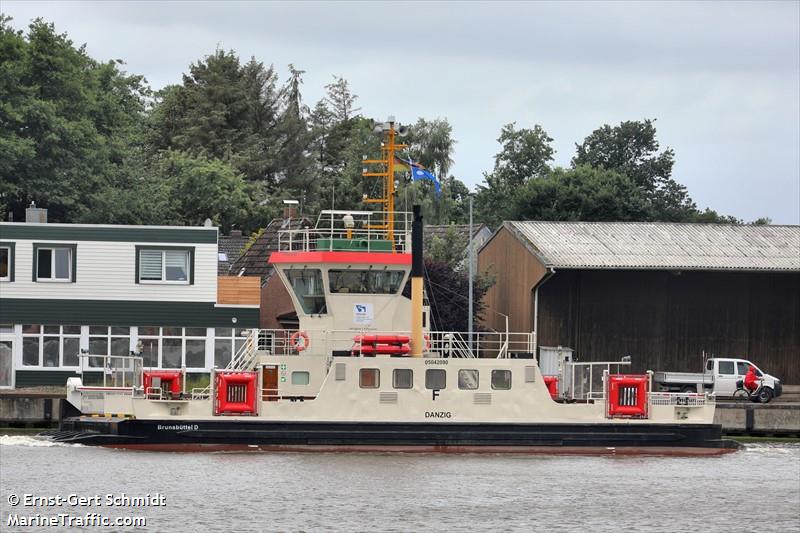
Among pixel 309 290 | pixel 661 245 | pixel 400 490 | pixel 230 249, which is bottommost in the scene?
pixel 400 490

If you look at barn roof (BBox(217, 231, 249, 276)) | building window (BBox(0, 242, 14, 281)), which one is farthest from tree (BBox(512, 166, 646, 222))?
building window (BBox(0, 242, 14, 281))

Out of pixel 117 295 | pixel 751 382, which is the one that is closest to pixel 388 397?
pixel 117 295

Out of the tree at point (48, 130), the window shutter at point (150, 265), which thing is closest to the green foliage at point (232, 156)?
the tree at point (48, 130)

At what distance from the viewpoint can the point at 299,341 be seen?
43031 mm

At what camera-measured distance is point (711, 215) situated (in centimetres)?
9500

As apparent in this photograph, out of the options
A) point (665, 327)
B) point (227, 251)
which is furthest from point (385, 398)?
point (227, 251)

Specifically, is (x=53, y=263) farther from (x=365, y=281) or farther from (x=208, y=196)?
(x=208, y=196)

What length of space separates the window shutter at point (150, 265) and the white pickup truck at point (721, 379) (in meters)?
17.3

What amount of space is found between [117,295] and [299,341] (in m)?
12.9

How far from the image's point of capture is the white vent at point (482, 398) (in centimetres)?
4219

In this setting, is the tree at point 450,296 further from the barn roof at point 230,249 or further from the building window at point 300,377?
the building window at point 300,377

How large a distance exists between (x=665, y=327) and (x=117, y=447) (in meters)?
25.2

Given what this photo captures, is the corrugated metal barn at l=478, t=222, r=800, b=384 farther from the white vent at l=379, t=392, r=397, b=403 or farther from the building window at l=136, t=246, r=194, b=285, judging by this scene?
the white vent at l=379, t=392, r=397, b=403

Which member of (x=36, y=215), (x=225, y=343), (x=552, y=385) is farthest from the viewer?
(x=36, y=215)
